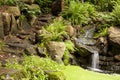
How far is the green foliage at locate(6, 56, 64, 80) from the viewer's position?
28.3 feet

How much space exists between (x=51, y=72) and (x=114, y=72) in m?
5.15

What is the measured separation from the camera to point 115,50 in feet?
48.0

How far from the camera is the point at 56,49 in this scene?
11.9 metres

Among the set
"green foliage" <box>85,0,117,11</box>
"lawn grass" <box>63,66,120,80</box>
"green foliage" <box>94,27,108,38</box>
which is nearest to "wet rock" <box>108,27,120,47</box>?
"green foliage" <box>94,27,108,38</box>

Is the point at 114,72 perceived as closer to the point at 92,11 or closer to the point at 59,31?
the point at 59,31

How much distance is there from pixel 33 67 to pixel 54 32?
13.1 feet

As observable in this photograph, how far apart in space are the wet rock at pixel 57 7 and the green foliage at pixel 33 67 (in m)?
6.17

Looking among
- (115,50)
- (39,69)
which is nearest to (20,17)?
(115,50)

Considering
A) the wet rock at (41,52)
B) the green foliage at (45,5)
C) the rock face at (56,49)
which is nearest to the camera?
the wet rock at (41,52)

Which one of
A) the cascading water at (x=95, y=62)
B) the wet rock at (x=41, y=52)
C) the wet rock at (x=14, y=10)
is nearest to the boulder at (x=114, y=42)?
the cascading water at (x=95, y=62)

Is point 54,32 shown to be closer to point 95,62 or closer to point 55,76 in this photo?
point 95,62

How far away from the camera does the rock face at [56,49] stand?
11.8m

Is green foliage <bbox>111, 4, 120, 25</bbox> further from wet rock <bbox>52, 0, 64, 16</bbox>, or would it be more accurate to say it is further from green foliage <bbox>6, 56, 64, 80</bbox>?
green foliage <bbox>6, 56, 64, 80</bbox>

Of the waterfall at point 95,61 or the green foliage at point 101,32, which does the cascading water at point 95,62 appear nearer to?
the waterfall at point 95,61
